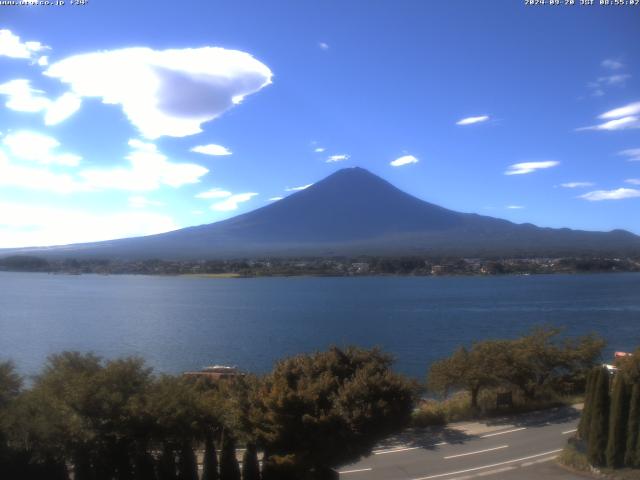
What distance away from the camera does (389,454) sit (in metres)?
10.1

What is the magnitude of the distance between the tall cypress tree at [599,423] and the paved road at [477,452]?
46 cm

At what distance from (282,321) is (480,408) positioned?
2517cm

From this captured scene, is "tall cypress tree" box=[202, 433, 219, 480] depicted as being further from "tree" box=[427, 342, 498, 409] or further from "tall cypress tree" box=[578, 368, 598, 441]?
"tree" box=[427, 342, 498, 409]

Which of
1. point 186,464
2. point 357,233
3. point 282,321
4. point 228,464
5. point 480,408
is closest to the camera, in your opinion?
point 186,464

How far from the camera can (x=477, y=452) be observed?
398 inches

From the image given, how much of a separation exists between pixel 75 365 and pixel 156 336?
79.7ft

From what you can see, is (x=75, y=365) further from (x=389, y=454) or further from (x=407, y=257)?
(x=407, y=257)

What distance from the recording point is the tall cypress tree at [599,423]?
28.9ft

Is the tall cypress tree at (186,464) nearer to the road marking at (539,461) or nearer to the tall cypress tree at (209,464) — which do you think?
the tall cypress tree at (209,464)

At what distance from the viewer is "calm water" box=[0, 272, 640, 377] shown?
1063 inches

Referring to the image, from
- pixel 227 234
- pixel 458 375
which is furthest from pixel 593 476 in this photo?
pixel 227 234

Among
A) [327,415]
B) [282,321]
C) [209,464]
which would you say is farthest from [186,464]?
[282,321]

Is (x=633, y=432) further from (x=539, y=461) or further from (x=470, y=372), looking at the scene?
(x=470, y=372)

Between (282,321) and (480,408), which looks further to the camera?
(282,321)
